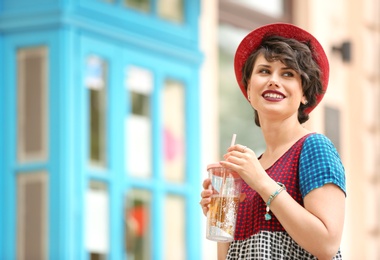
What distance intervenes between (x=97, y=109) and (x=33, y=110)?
429mm

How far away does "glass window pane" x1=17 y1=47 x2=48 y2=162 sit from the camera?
6449mm

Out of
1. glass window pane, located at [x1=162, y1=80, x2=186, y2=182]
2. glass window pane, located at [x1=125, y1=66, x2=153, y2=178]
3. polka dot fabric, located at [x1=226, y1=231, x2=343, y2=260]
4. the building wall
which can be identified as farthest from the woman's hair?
the building wall

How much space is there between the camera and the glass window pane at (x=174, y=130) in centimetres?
721

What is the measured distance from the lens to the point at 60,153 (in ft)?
20.8

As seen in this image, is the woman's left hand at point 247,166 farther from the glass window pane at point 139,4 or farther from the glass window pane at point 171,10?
the glass window pane at point 171,10

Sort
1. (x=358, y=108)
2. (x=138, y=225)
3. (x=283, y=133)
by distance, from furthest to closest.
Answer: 1. (x=358, y=108)
2. (x=138, y=225)
3. (x=283, y=133)

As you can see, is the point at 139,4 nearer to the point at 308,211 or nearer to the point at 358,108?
the point at 358,108

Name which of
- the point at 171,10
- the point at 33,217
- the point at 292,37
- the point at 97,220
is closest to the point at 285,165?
the point at 292,37

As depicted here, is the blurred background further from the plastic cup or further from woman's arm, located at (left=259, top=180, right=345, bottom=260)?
woman's arm, located at (left=259, top=180, right=345, bottom=260)

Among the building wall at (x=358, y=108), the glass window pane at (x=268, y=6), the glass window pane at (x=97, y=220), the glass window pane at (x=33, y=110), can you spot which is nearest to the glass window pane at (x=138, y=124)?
the glass window pane at (x=97, y=220)

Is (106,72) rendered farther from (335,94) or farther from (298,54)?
(298,54)

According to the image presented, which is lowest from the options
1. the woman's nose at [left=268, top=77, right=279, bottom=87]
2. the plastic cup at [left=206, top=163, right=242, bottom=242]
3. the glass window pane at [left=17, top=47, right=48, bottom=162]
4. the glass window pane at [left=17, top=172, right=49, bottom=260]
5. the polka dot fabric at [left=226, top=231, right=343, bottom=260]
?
the polka dot fabric at [left=226, top=231, right=343, bottom=260]

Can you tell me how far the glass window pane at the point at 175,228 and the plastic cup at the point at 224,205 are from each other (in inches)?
172

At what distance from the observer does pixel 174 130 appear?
7.26m
